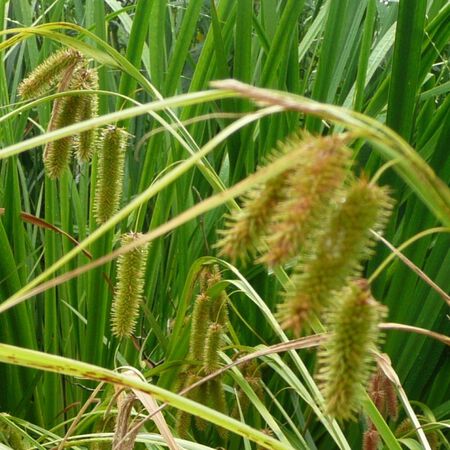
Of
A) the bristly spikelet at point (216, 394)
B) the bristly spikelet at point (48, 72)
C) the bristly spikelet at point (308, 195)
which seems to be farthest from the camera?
the bristly spikelet at point (216, 394)

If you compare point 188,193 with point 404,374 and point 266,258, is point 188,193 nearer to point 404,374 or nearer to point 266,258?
point 404,374

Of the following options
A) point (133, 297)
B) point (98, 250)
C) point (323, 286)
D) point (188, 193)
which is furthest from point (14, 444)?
point (323, 286)

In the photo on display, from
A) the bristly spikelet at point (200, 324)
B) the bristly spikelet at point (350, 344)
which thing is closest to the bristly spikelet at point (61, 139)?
the bristly spikelet at point (200, 324)

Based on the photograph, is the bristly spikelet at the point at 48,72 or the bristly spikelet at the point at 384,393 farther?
the bristly spikelet at the point at 384,393

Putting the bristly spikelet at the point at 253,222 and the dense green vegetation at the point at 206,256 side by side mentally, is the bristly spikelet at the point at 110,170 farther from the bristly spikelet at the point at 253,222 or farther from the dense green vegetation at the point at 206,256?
the bristly spikelet at the point at 253,222

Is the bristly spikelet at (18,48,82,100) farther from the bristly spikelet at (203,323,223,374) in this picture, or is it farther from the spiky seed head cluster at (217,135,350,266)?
the spiky seed head cluster at (217,135,350,266)

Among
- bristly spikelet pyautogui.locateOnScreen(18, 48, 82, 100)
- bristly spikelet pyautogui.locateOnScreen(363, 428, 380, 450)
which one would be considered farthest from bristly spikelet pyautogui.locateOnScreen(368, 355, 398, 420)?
bristly spikelet pyautogui.locateOnScreen(18, 48, 82, 100)

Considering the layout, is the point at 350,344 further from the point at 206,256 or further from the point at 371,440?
the point at 206,256
